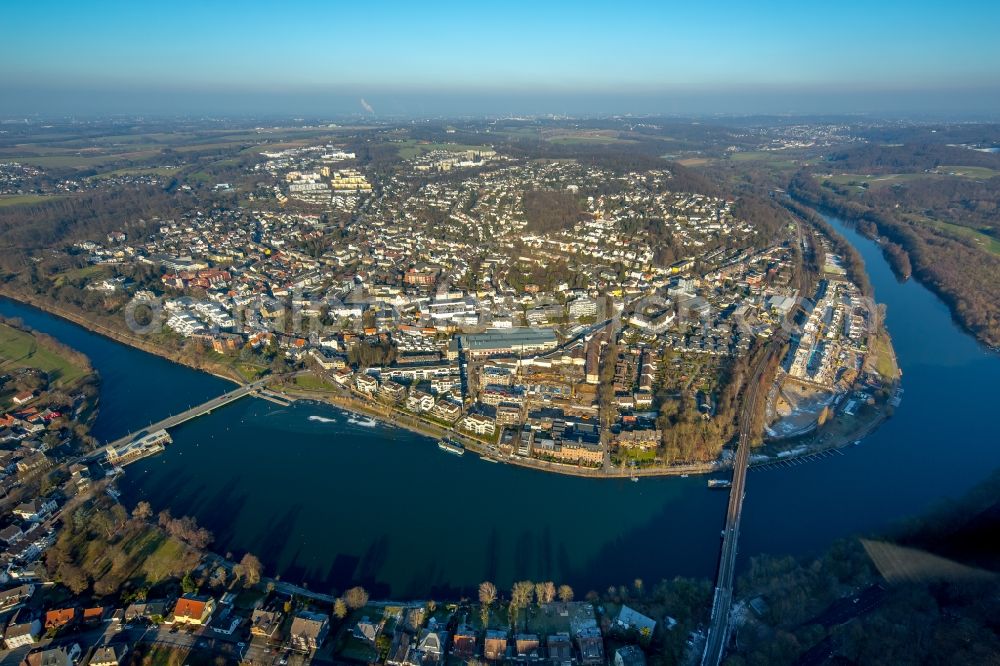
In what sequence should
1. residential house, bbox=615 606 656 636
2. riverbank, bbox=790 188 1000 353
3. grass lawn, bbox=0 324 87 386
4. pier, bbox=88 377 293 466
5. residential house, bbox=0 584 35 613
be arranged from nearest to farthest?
residential house, bbox=615 606 656 636 → residential house, bbox=0 584 35 613 → pier, bbox=88 377 293 466 → grass lawn, bbox=0 324 87 386 → riverbank, bbox=790 188 1000 353

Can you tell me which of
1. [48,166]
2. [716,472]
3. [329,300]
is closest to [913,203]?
[716,472]

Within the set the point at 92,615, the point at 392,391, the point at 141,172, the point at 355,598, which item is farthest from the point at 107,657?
the point at 141,172

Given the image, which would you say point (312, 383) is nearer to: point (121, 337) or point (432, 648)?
point (121, 337)

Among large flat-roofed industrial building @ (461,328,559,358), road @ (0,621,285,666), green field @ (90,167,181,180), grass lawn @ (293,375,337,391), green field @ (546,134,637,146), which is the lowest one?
road @ (0,621,285,666)

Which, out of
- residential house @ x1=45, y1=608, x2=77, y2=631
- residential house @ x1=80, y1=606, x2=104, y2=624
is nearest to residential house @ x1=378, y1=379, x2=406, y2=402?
residential house @ x1=80, y1=606, x2=104, y2=624

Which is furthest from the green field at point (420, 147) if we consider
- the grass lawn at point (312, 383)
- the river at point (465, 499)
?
the river at point (465, 499)

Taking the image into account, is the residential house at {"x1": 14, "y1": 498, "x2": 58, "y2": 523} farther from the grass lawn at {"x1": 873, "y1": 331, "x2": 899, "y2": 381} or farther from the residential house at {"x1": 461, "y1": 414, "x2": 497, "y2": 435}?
the grass lawn at {"x1": 873, "y1": 331, "x2": 899, "y2": 381}

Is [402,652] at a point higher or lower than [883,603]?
lower
